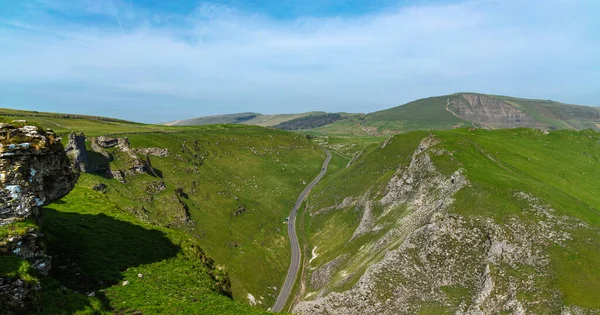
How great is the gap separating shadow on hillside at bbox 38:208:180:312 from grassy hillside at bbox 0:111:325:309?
126 feet

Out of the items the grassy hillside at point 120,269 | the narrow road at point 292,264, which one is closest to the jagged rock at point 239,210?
the narrow road at point 292,264

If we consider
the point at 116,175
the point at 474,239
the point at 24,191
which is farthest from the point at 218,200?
the point at 24,191

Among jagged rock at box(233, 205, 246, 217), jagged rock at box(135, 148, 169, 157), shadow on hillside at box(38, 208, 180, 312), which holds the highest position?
jagged rock at box(135, 148, 169, 157)

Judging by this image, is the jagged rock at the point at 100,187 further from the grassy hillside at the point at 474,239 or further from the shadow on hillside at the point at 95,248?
the grassy hillside at the point at 474,239

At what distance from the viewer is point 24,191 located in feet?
82.8

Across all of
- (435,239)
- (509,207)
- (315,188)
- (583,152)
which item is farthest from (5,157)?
(315,188)

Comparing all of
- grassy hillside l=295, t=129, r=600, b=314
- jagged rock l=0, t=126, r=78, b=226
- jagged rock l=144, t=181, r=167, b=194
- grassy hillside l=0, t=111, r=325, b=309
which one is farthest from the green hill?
jagged rock l=0, t=126, r=78, b=226

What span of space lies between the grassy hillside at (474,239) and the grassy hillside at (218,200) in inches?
874

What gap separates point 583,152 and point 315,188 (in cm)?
11358

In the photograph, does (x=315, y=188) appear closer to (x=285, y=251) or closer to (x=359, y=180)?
(x=359, y=180)

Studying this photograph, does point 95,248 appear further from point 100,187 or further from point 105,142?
point 105,142

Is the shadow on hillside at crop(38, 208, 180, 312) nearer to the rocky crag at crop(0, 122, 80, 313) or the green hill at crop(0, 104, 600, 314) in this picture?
the green hill at crop(0, 104, 600, 314)

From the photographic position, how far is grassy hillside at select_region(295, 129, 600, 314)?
171 ft

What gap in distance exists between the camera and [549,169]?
3435 inches
